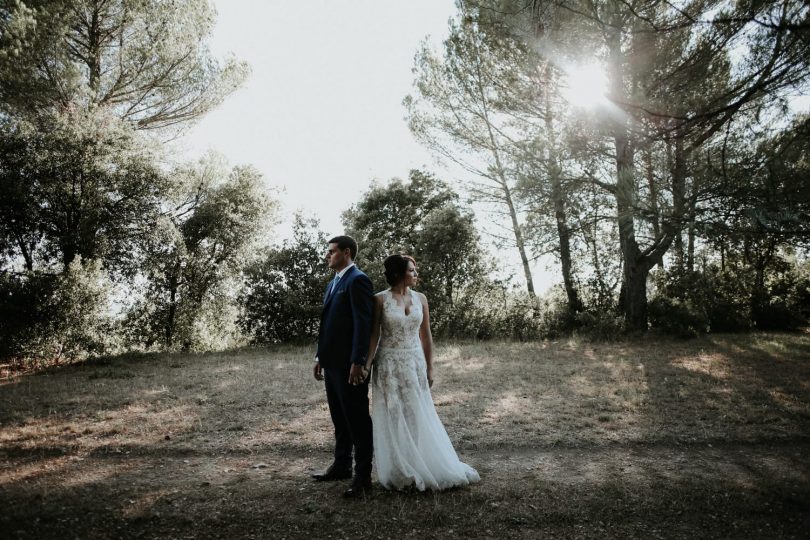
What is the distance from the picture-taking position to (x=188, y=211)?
12969mm

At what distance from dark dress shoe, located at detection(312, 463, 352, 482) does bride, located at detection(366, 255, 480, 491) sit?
1.38 feet

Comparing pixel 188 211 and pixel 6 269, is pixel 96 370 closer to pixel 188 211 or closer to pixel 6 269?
pixel 6 269

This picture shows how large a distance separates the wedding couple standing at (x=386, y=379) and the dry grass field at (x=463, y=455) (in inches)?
6.7

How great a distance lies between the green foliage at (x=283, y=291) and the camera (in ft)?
40.9

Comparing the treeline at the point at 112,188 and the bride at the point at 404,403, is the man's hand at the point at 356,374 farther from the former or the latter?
the treeline at the point at 112,188

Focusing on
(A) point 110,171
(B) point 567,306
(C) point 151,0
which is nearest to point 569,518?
(B) point 567,306

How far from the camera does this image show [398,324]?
11.5 ft

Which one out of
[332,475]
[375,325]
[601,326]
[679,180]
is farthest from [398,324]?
[601,326]

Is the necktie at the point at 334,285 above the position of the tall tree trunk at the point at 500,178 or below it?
below

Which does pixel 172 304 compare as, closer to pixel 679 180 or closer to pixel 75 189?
pixel 75 189

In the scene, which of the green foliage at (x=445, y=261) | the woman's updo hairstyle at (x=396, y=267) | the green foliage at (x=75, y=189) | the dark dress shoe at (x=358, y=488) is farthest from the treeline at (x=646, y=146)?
the green foliage at (x=75, y=189)

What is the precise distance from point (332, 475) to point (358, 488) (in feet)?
1.50

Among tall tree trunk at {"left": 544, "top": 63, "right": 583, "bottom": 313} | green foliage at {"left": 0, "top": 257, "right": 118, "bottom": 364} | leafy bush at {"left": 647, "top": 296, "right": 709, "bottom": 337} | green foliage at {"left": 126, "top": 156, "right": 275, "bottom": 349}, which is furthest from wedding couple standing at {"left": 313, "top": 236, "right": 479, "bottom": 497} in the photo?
green foliage at {"left": 126, "top": 156, "right": 275, "bottom": 349}

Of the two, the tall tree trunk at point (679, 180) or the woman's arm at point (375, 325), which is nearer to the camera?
the woman's arm at point (375, 325)
